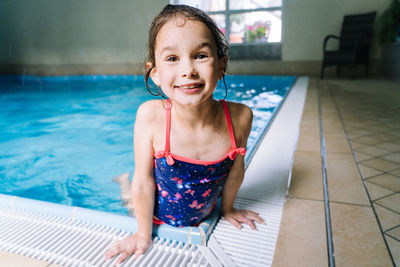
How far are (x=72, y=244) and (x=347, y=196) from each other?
128cm

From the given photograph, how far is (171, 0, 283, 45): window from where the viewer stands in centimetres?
771

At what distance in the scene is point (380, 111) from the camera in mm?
3203

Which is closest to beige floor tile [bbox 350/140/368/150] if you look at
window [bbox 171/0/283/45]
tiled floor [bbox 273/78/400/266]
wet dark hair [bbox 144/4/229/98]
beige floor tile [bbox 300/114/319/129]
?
tiled floor [bbox 273/78/400/266]

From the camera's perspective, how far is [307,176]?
163 cm

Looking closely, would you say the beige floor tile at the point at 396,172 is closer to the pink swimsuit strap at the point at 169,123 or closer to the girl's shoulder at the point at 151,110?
the pink swimsuit strap at the point at 169,123

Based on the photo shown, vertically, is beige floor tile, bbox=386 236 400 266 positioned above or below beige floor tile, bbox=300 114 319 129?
below

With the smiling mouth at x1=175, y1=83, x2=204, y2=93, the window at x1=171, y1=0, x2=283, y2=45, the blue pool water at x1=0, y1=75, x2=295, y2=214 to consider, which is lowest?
the blue pool water at x1=0, y1=75, x2=295, y2=214

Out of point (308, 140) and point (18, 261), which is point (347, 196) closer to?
point (308, 140)

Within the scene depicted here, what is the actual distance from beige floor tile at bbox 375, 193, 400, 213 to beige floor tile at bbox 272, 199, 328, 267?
11.2 inches

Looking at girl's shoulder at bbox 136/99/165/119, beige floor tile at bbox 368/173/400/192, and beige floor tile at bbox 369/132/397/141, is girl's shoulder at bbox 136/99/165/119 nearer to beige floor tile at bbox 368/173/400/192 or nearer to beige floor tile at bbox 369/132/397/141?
beige floor tile at bbox 368/173/400/192

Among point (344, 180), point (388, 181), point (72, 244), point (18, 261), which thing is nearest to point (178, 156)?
point (72, 244)

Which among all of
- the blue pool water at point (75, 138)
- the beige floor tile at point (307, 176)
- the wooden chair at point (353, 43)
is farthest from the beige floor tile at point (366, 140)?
the wooden chair at point (353, 43)

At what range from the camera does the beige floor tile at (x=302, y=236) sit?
3.29 feet

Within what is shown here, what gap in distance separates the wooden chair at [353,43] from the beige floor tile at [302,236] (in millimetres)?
5444
